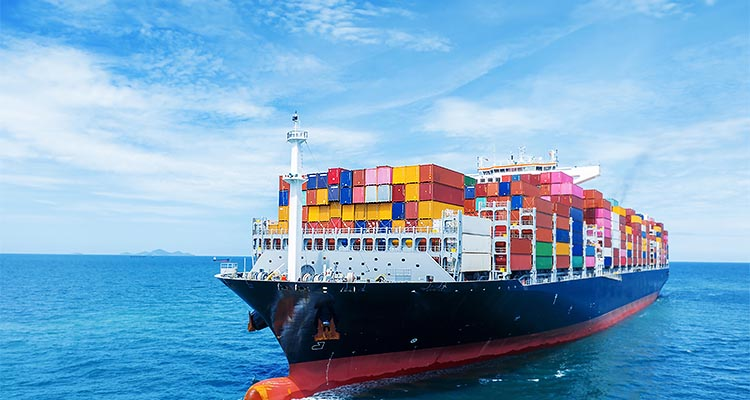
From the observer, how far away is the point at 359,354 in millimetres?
26125

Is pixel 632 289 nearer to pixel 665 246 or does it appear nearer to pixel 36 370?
pixel 665 246

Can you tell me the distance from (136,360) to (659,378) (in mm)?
33832

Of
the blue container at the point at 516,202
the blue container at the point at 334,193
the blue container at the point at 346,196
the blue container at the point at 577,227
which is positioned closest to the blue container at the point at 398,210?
the blue container at the point at 346,196

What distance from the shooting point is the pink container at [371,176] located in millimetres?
31094

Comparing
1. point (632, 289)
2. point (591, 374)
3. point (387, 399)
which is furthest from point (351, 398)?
point (632, 289)

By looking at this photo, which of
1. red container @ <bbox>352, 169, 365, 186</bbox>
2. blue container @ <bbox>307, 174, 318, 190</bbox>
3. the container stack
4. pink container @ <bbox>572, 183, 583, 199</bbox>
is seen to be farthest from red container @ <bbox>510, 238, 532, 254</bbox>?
blue container @ <bbox>307, 174, 318, 190</bbox>

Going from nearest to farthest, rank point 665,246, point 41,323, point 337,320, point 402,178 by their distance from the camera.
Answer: point 337,320
point 402,178
point 41,323
point 665,246

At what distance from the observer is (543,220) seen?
37.9 metres

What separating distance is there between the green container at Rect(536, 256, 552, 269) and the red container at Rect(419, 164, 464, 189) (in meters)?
9.92

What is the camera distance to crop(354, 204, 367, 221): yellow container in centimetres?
3133

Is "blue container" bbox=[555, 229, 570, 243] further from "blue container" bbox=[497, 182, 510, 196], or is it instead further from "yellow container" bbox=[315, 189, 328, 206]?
"yellow container" bbox=[315, 189, 328, 206]

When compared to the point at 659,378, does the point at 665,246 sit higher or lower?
higher

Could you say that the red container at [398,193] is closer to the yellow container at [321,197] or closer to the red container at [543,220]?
the yellow container at [321,197]

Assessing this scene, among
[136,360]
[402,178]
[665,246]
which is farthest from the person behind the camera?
[665,246]
